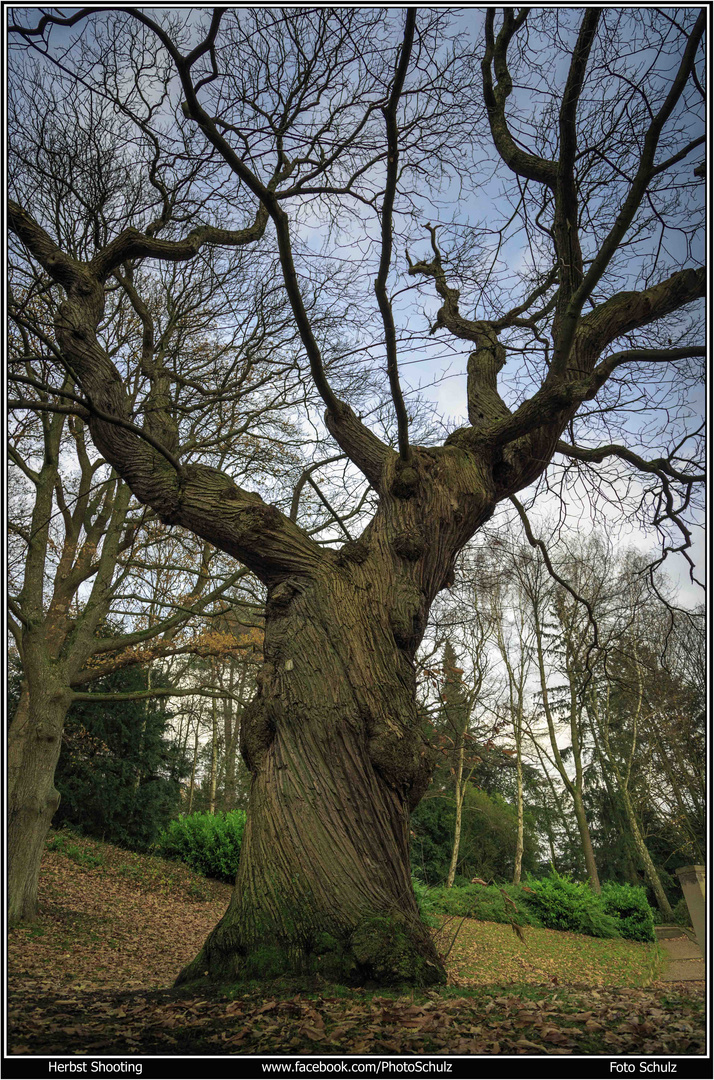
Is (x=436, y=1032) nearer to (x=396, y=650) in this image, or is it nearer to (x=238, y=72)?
(x=396, y=650)

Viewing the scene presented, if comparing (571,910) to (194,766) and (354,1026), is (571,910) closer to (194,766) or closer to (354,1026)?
(194,766)

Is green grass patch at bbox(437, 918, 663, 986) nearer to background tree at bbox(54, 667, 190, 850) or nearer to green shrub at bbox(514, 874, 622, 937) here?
green shrub at bbox(514, 874, 622, 937)

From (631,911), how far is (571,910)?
1770 millimetres

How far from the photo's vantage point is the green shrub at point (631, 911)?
13000mm

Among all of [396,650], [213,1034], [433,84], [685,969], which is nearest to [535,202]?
[433,84]

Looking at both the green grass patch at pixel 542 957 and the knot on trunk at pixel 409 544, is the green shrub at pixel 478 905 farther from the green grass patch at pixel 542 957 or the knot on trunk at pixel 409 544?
the knot on trunk at pixel 409 544

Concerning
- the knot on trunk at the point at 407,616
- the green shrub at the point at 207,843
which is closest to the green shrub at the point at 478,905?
the green shrub at the point at 207,843

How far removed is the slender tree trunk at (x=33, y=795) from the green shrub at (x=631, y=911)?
37.9 feet

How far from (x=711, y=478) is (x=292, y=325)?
5.81 m

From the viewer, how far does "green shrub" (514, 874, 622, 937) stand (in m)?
12.8

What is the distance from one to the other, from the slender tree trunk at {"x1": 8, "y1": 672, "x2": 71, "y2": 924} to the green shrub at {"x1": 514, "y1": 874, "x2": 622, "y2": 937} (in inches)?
398

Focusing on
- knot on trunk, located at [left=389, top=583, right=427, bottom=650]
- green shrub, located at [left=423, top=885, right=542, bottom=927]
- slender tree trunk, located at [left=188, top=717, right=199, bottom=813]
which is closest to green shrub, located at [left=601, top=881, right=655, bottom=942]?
green shrub, located at [left=423, top=885, right=542, bottom=927]

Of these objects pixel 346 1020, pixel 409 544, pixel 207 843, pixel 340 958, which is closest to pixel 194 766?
pixel 207 843

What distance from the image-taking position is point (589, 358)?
4.98 meters
